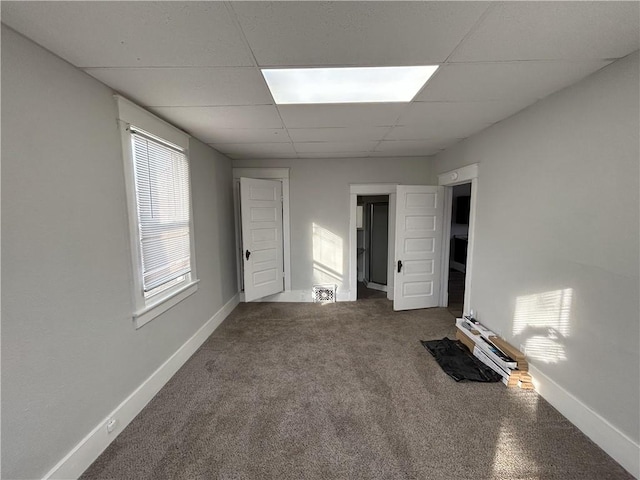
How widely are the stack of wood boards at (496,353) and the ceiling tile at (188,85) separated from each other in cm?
291

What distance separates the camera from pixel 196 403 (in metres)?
1.97

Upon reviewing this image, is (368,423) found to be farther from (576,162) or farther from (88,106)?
(88,106)

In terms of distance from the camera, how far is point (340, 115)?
7.26ft

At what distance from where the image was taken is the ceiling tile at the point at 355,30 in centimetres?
104

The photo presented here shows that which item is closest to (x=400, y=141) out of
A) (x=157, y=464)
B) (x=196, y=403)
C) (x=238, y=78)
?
(x=238, y=78)

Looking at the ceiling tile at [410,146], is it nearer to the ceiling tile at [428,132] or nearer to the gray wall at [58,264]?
the ceiling tile at [428,132]

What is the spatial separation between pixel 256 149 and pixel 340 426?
316cm

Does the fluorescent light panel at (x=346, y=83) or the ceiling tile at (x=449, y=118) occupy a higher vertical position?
the fluorescent light panel at (x=346, y=83)

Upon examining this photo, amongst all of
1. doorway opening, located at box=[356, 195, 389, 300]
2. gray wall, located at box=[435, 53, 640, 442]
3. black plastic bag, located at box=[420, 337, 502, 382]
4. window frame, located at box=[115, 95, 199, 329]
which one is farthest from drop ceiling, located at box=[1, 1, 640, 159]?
doorway opening, located at box=[356, 195, 389, 300]

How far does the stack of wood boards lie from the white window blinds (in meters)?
3.05

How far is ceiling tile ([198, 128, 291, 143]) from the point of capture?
8.43 ft

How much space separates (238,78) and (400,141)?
214 cm

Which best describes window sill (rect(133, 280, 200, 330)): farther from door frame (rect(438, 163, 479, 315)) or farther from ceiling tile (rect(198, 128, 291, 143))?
door frame (rect(438, 163, 479, 315))

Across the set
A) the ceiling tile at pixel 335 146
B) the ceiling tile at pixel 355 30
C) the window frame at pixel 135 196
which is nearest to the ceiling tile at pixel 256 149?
the ceiling tile at pixel 335 146
